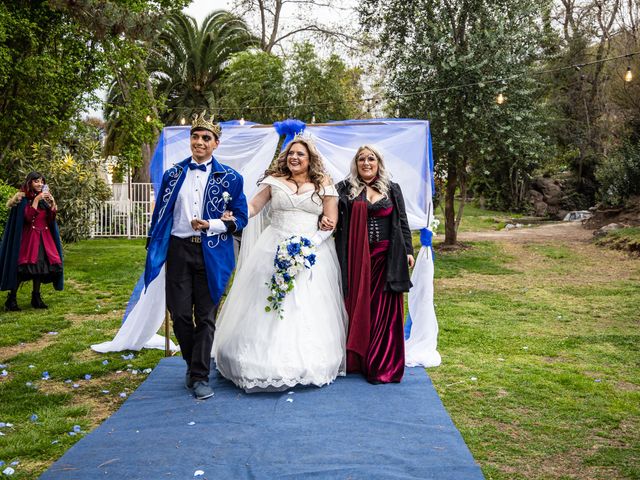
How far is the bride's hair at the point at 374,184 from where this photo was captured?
17.1 ft

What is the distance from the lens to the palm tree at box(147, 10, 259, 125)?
23.3 metres

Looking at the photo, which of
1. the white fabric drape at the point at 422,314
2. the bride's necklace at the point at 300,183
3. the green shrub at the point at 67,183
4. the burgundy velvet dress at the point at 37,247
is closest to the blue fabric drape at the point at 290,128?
the bride's necklace at the point at 300,183

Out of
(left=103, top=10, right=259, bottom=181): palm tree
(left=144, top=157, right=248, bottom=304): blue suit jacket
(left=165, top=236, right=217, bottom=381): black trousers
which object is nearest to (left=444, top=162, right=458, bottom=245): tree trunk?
(left=144, top=157, right=248, bottom=304): blue suit jacket

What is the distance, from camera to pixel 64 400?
4.59 m

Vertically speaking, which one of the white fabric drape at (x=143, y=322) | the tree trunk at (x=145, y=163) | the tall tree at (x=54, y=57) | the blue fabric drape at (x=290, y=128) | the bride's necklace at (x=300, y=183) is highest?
the tall tree at (x=54, y=57)

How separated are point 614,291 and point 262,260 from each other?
6755 mm

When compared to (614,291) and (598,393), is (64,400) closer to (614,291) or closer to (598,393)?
(598,393)

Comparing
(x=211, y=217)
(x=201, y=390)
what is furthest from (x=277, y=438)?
(x=211, y=217)

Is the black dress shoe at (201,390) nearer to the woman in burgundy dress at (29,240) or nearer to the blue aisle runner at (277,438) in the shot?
the blue aisle runner at (277,438)

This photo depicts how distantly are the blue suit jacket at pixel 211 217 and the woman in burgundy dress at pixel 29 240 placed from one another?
3588mm

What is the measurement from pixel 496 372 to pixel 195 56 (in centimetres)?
2079

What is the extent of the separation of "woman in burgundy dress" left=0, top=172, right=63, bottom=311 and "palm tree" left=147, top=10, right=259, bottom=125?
15874 mm

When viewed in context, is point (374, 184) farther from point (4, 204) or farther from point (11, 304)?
point (4, 204)

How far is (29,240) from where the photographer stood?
7652 millimetres
